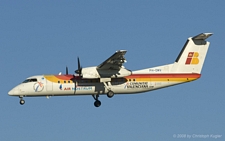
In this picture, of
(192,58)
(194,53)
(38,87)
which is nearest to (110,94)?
(38,87)

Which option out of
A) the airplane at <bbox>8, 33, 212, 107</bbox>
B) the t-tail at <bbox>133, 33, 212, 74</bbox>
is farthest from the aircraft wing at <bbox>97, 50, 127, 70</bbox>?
the t-tail at <bbox>133, 33, 212, 74</bbox>

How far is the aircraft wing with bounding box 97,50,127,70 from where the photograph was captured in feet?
96.7

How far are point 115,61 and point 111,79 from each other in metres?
2.25

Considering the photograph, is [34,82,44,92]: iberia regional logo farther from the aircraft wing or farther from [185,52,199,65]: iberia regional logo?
[185,52,199,65]: iberia regional logo

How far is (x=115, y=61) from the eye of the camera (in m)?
30.7

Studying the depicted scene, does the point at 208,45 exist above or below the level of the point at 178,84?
above

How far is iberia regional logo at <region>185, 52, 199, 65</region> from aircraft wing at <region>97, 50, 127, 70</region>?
6448 mm

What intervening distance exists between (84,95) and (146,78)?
16.7 feet

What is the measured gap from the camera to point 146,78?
32969 millimetres

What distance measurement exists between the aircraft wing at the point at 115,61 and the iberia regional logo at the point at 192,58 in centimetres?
645

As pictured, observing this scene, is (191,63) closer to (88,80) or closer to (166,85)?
(166,85)

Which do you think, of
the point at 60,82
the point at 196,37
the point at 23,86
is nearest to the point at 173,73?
the point at 196,37

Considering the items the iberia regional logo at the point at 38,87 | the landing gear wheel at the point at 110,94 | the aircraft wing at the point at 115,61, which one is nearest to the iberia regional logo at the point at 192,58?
the aircraft wing at the point at 115,61

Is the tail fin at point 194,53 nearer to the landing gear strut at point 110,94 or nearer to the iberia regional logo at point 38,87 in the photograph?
the landing gear strut at point 110,94
